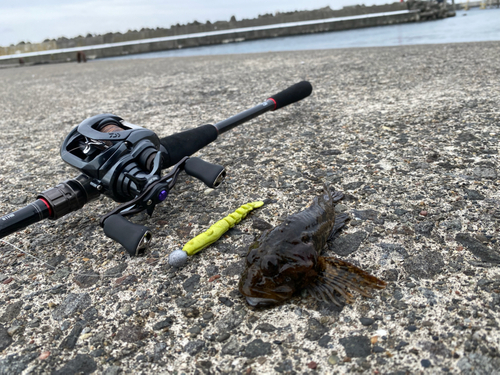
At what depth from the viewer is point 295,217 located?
6.16ft

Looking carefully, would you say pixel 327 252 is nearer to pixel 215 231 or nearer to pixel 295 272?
pixel 295 272

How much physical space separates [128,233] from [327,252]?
102 centimetres

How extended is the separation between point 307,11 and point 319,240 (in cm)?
2845

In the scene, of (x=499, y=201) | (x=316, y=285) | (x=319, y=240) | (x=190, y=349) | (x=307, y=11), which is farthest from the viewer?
(x=307, y=11)

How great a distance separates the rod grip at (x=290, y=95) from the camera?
11.7ft

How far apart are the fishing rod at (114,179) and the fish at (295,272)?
587 millimetres

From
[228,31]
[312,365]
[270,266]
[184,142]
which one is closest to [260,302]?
[270,266]

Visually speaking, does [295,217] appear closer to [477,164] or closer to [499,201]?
[499,201]

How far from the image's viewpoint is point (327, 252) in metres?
1.94

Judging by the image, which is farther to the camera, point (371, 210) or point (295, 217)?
point (371, 210)

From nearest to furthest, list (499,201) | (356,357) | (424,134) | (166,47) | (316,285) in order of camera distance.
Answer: (356,357), (316,285), (499,201), (424,134), (166,47)

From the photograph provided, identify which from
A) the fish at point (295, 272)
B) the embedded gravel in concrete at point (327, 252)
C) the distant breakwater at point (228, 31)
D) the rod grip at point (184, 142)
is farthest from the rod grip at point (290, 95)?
the distant breakwater at point (228, 31)

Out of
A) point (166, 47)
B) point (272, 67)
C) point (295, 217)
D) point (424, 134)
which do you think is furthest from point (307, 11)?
point (295, 217)

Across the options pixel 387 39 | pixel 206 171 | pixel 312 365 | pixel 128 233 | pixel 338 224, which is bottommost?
pixel 312 365
